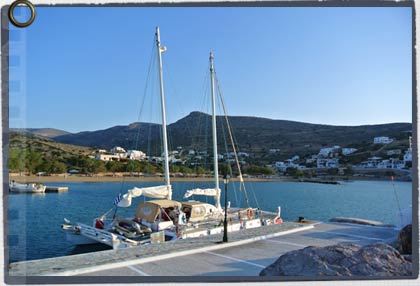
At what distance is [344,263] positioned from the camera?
11.1 feet

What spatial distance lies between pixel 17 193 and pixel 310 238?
15.5 feet

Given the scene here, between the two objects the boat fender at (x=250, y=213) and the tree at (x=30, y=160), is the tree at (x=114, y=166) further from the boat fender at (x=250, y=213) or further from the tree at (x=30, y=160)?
the boat fender at (x=250, y=213)

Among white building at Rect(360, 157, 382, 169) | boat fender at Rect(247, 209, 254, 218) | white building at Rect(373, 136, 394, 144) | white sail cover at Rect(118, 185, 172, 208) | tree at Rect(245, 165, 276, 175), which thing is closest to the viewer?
A: white sail cover at Rect(118, 185, 172, 208)

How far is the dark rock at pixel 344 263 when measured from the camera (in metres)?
3.28

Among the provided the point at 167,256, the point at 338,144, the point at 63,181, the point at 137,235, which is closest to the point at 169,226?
the point at 137,235

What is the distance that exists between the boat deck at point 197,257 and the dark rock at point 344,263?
0.57 meters

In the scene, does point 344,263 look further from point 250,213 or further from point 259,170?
point 259,170

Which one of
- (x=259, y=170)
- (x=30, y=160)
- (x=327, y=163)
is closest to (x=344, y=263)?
(x=30, y=160)

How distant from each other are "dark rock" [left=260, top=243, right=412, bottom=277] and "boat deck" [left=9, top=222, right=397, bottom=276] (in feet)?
1.88

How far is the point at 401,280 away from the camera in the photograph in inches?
128

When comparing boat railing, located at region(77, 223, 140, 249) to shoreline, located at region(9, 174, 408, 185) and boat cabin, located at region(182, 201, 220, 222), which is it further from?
shoreline, located at region(9, 174, 408, 185)

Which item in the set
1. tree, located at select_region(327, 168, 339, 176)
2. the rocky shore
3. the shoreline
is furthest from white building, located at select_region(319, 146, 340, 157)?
the rocky shore

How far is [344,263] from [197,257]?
1864 mm

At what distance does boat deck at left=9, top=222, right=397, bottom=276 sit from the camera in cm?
377
